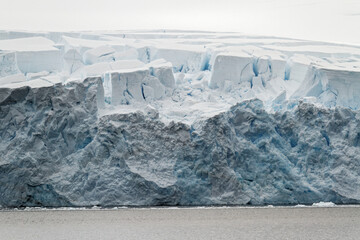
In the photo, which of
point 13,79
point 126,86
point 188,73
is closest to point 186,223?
point 126,86

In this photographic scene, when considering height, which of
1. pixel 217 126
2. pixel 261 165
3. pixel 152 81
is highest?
pixel 152 81

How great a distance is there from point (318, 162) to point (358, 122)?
1.43 feet

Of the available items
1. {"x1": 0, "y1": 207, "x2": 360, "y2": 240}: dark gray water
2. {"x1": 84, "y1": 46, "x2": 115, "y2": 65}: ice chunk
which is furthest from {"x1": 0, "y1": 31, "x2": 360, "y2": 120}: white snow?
{"x1": 0, "y1": 207, "x2": 360, "y2": 240}: dark gray water

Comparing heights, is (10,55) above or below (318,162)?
above

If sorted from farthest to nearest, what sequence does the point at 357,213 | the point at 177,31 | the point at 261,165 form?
the point at 177,31, the point at 261,165, the point at 357,213

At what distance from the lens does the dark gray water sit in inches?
96.7

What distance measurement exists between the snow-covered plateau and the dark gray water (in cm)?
14

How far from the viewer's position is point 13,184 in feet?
9.59

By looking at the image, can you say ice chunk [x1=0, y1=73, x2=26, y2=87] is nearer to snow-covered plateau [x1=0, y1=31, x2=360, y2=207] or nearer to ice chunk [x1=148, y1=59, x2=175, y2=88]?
snow-covered plateau [x1=0, y1=31, x2=360, y2=207]

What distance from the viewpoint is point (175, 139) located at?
303cm

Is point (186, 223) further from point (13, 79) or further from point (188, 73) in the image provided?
point (13, 79)

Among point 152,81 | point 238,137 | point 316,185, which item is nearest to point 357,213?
point 316,185

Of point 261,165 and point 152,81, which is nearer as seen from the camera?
point 261,165

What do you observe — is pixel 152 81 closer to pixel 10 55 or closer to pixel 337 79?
pixel 10 55
